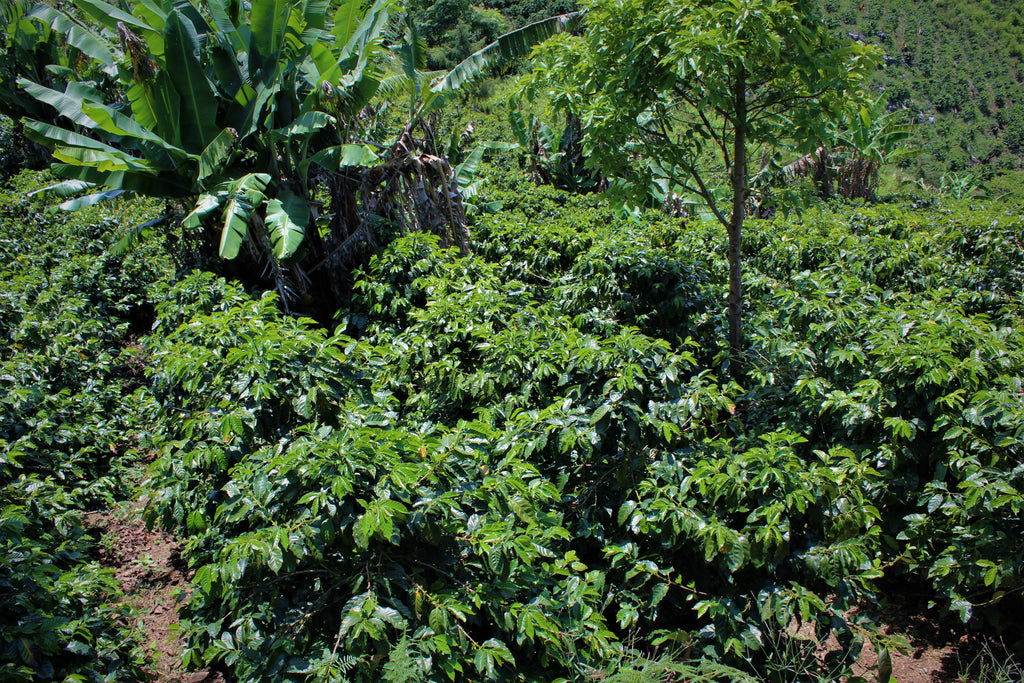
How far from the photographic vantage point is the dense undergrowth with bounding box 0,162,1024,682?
7.16ft

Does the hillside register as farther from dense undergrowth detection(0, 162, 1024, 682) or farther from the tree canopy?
dense undergrowth detection(0, 162, 1024, 682)

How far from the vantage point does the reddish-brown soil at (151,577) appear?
3035 mm

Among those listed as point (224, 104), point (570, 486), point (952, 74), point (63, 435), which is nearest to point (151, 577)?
point (63, 435)

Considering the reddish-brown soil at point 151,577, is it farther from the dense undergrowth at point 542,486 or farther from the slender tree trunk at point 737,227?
the slender tree trunk at point 737,227

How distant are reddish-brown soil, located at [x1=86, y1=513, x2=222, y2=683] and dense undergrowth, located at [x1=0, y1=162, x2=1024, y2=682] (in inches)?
10.2

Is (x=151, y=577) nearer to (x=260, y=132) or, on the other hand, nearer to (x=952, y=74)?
(x=260, y=132)

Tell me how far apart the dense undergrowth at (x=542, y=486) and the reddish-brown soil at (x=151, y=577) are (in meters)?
0.26

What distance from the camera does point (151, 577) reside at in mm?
3754

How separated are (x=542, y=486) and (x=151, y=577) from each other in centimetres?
297

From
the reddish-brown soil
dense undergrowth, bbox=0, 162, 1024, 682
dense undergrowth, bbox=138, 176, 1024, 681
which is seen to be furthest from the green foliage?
dense undergrowth, bbox=138, 176, 1024, 681

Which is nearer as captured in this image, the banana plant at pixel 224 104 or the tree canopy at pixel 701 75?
the tree canopy at pixel 701 75

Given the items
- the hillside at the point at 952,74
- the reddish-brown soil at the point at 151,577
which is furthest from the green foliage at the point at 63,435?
the hillside at the point at 952,74

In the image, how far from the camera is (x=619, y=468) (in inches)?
114

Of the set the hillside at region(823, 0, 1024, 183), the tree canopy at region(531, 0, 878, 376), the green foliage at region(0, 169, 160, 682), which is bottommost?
the green foliage at region(0, 169, 160, 682)
